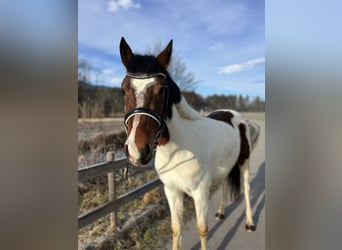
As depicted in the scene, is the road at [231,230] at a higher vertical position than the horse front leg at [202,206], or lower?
lower

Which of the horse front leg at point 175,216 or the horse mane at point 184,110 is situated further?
the horse front leg at point 175,216

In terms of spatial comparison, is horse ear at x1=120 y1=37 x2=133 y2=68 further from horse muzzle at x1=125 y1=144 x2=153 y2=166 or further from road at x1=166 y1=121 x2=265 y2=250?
road at x1=166 y1=121 x2=265 y2=250

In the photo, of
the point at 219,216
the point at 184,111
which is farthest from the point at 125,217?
the point at 184,111

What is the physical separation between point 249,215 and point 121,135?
1.57m

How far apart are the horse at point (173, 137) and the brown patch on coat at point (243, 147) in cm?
2

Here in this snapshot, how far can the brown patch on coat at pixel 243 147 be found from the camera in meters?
2.19

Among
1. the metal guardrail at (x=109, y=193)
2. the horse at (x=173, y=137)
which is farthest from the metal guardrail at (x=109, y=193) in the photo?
the horse at (x=173, y=137)

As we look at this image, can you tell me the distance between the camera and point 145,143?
1.01 m

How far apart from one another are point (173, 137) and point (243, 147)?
1096mm

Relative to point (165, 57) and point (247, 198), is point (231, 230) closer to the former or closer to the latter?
point (247, 198)

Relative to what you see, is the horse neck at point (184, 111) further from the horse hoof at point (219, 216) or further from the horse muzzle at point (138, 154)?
the horse hoof at point (219, 216)

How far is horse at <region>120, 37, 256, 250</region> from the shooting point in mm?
1048

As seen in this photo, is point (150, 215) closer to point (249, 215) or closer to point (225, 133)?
point (249, 215)
